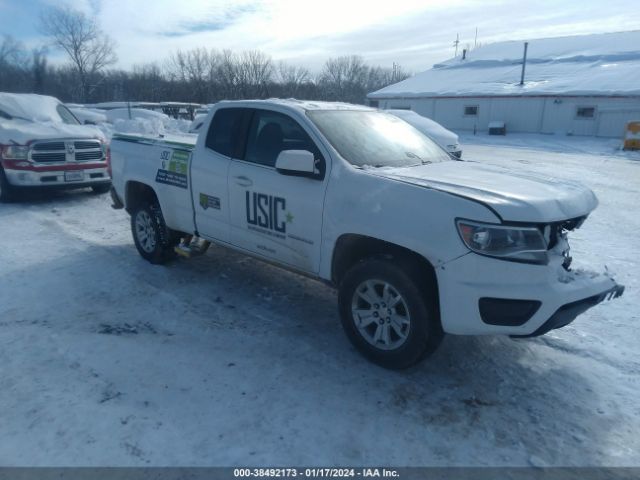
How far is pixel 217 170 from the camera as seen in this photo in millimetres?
4715

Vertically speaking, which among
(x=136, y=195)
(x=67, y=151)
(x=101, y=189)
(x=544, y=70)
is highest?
(x=544, y=70)

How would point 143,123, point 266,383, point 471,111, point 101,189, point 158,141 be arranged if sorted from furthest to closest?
point 471,111 < point 143,123 < point 101,189 < point 158,141 < point 266,383

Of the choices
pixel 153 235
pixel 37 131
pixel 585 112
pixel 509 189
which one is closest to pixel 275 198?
pixel 509 189

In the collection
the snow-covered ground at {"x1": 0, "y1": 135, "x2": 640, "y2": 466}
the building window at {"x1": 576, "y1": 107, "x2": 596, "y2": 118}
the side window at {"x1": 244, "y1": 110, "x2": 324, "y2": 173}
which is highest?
the building window at {"x1": 576, "y1": 107, "x2": 596, "y2": 118}

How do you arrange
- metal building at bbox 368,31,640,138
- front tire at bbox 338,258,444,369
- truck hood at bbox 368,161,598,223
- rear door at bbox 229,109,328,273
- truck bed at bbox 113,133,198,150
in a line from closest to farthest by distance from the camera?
truck hood at bbox 368,161,598,223 < front tire at bbox 338,258,444,369 < rear door at bbox 229,109,328,273 < truck bed at bbox 113,133,198,150 < metal building at bbox 368,31,640,138

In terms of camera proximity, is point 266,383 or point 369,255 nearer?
point 266,383

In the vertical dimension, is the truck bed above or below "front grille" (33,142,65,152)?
above

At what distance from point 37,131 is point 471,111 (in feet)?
95.6

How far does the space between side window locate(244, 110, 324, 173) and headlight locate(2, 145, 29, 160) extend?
6214 millimetres

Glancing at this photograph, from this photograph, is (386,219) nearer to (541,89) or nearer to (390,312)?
(390,312)

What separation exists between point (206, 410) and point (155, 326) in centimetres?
141

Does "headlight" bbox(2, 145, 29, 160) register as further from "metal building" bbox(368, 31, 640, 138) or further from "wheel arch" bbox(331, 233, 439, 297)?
"metal building" bbox(368, 31, 640, 138)

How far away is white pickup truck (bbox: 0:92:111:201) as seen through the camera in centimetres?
865

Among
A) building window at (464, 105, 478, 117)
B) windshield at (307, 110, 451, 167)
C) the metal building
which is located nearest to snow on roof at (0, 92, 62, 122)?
windshield at (307, 110, 451, 167)
